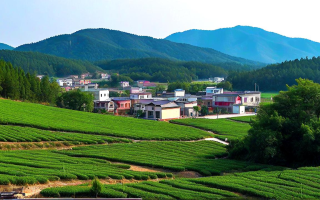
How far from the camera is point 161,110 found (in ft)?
217

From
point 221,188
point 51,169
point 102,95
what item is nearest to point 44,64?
point 102,95

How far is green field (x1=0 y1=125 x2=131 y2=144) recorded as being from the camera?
117 feet

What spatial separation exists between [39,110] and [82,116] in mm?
5152

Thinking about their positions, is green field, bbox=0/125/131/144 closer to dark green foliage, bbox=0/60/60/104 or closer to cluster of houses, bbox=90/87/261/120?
dark green foliage, bbox=0/60/60/104

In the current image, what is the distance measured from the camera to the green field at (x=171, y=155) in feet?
98.4

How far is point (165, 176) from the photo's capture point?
26984 millimetres

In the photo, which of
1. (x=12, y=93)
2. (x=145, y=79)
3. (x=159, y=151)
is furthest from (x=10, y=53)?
(x=159, y=151)

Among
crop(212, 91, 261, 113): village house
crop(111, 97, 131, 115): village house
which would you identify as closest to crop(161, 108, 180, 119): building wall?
crop(111, 97, 131, 115): village house

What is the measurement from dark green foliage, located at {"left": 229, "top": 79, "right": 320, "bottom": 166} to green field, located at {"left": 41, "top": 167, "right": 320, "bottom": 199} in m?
5.79

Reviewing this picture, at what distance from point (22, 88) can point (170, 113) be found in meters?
22.4

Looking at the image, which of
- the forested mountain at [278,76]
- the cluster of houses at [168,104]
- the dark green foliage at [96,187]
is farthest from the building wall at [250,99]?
the dark green foliage at [96,187]

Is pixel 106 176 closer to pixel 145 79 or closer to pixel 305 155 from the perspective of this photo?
pixel 305 155

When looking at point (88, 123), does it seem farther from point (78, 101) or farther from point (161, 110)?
point (161, 110)

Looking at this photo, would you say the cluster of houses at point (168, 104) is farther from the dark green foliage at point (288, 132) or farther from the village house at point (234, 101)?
the dark green foliage at point (288, 132)
